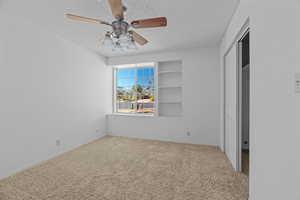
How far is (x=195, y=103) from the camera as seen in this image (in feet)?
12.0

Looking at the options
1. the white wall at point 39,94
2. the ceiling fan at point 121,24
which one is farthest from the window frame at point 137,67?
the ceiling fan at point 121,24

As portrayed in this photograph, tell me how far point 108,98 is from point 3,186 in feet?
9.83

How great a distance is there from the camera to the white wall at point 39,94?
7.00ft

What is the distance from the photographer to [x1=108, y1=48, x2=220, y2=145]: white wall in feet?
11.5

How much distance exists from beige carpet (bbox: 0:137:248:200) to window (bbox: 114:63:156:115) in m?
1.66

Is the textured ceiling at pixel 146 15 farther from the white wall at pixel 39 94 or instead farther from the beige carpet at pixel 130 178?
the beige carpet at pixel 130 178

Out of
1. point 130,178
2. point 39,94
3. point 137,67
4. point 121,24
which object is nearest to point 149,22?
point 121,24

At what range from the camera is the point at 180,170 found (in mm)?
2336
